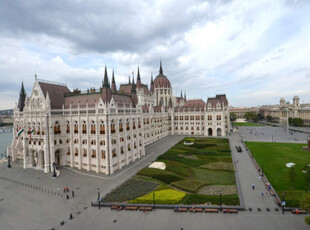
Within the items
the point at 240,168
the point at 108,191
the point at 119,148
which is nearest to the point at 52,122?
the point at 119,148

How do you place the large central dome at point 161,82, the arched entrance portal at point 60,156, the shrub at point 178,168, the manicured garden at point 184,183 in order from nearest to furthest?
the manicured garden at point 184,183
the shrub at point 178,168
the arched entrance portal at point 60,156
the large central dome at point 161,82

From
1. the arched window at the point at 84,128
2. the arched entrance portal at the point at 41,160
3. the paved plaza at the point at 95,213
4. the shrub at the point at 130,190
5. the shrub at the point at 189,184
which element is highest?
the arched window at the point at 84,128

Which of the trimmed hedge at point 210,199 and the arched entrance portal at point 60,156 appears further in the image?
the arched entrance portal at point 60,156

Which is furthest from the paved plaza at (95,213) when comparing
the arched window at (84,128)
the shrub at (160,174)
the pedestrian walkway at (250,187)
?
the arched window at (84,128)

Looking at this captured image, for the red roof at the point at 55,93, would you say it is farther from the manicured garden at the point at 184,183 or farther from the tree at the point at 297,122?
the tree at the point at 297,122

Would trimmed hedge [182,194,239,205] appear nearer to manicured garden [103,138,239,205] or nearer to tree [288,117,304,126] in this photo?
manicured garden [103,138,239,205]

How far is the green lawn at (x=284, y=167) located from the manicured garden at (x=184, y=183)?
23.8ft

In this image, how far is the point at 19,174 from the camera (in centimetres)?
4050

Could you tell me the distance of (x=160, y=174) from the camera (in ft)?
119

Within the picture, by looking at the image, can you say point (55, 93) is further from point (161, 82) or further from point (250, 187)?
point (161, 82)

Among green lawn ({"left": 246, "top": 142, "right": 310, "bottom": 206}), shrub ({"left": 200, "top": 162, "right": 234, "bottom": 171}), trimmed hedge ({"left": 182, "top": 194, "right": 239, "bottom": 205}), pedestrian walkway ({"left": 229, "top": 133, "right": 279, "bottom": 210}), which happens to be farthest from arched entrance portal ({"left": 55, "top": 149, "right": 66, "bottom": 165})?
green lawn ({"left": 246, "top": 142, "right": 310, "bottom": 206})

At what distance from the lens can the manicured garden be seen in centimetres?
2663

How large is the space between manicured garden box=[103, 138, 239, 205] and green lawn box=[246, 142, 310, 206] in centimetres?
724

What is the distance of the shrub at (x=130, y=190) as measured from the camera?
89.6ft
